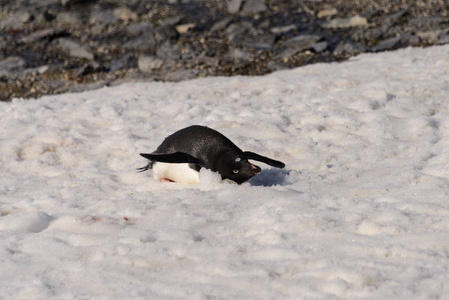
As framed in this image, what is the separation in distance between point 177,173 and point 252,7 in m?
9.40

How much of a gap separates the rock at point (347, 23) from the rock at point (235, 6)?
2186 mm

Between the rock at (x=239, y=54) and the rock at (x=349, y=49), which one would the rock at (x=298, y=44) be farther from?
the rock at (x=239, y=54)

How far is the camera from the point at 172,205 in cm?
492

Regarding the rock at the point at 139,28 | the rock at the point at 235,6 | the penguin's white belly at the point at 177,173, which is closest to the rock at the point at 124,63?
the rock at the point at 139,28

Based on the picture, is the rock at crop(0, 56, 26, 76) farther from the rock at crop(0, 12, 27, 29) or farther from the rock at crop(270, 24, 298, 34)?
the rock at crop(270, 24, 298, 34)

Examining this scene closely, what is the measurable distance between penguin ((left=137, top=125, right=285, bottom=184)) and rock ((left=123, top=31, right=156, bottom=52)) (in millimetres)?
7327

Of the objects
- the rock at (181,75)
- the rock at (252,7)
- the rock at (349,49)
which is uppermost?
the rock at (252,7)

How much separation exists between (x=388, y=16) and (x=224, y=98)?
6038mm

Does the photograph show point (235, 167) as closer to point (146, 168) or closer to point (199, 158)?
point (199, 158)

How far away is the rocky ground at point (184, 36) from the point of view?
1143cm

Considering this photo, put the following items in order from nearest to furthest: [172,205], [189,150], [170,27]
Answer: [172,205] < [189,150] < [170,27]

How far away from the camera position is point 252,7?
46.2 feet

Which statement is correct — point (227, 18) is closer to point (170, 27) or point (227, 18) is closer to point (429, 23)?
point (170, 27)

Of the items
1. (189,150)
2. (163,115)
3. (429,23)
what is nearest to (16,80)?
(163,115)
